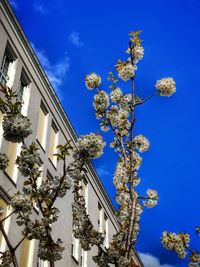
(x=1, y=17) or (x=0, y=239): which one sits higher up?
(x=1, y=17)

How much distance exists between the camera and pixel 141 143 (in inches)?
301

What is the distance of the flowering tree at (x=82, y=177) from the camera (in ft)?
16.3

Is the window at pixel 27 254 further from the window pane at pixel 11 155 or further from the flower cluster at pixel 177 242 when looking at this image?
the flower cluster at pixel 177 242

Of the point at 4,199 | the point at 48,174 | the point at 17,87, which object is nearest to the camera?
the point at 4,199

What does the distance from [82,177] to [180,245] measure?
178 inches

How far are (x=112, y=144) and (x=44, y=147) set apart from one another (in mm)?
10949

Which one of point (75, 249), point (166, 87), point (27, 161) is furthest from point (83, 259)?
point (27, 161)

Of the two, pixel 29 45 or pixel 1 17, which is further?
pixel 29 45

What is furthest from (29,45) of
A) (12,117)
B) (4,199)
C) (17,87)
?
(12,117)

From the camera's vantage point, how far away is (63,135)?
21.6m

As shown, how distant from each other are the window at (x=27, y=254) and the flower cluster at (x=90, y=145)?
9.51 metres

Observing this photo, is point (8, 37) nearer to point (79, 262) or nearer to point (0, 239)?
point (0, 239)

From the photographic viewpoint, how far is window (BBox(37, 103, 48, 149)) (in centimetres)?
1822

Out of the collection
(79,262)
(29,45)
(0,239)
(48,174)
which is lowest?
(0,239)
